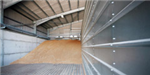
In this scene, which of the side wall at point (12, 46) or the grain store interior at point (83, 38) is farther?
the side wall at point (12, 46)

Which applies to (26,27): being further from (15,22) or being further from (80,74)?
(80,74)

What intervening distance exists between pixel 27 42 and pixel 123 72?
1393 centimetres

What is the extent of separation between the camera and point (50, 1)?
10148mm

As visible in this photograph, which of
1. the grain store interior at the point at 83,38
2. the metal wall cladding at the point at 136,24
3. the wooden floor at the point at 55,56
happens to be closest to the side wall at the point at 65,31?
the grain store interior at the point at 83,38

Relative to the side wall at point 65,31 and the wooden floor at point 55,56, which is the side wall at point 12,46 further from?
the side wall at point 65,31

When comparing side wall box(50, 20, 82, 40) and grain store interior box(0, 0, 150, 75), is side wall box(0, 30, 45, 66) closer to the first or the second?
grain store interior box(0, 0, 150, 75)

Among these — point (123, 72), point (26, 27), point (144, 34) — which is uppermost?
point (26, 27)

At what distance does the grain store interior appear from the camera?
60 centimetres

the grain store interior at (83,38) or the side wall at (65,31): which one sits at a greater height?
the side wall at (65,31)

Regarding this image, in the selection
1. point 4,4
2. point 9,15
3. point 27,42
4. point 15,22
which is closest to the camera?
point 4,4

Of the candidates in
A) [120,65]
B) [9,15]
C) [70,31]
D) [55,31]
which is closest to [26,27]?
[9,15]

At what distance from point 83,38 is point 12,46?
848 cm

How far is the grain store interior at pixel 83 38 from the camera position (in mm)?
603

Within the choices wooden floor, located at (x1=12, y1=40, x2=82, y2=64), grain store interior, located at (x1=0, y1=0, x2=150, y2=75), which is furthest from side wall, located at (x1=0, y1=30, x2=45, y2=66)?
wooden floor, located at (x1=12, y1=40, x2=82, y2=64)
